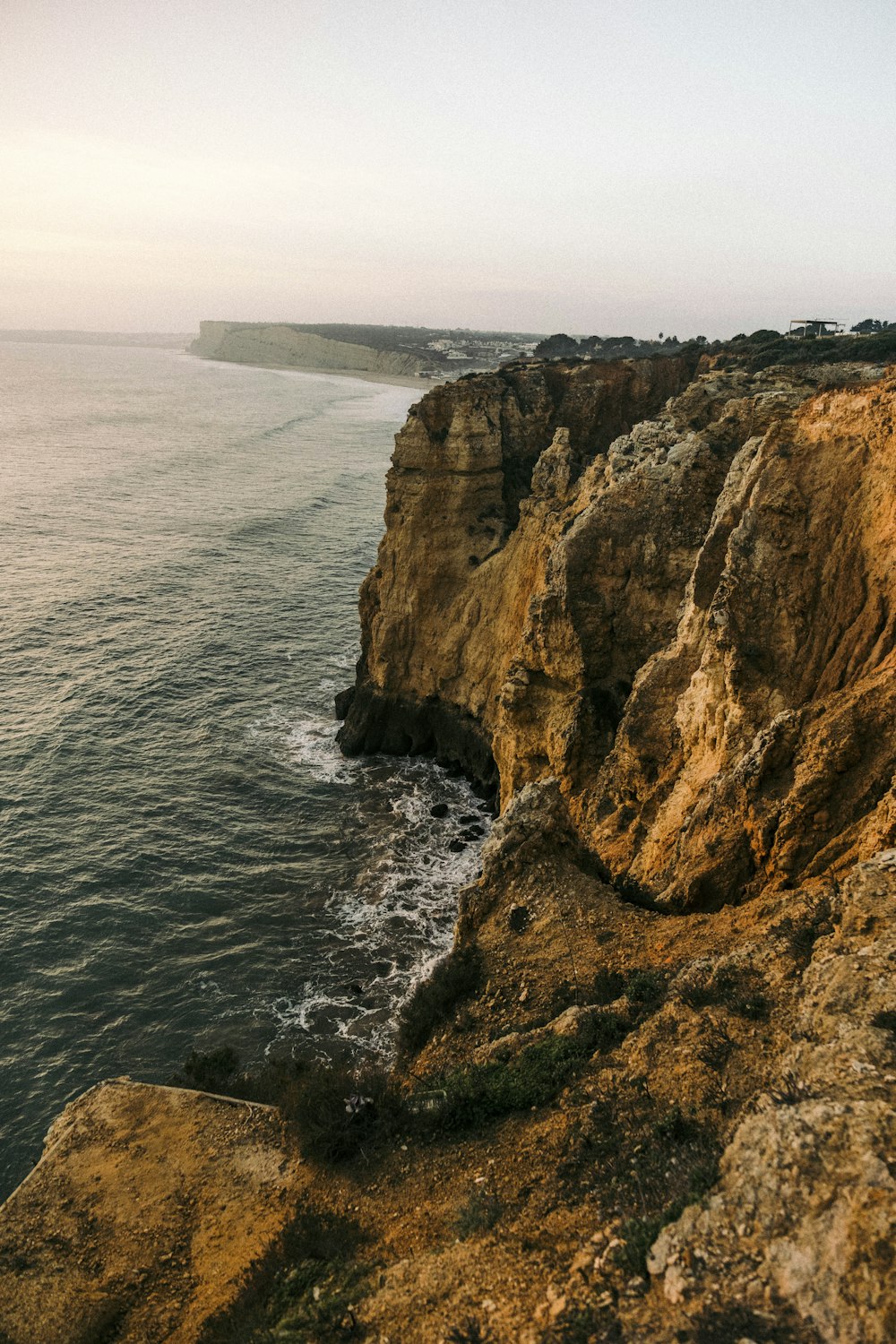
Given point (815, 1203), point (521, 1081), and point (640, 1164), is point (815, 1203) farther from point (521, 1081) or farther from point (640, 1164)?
point (521, 1081)

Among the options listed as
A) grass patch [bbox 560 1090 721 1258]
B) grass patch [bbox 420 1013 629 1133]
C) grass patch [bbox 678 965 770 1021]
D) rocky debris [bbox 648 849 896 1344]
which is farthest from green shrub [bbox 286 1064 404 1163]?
rocky debris [bbox 648 849 896 1344]

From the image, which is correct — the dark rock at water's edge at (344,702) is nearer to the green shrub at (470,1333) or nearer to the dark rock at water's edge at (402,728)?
the dark rock at water's edge at (402,728)

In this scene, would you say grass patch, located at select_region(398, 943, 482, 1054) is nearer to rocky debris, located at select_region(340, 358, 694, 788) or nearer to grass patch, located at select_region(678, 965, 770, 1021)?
grass patch, located at select_region(678, 965, 770, 1021)

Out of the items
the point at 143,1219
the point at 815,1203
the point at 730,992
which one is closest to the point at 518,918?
the point at 730,992

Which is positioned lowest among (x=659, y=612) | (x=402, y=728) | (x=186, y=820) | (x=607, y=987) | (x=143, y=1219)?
(x=186, y=820)

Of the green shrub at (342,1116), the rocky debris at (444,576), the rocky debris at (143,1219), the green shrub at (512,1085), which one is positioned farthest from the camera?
the rocky debris at (444,576)

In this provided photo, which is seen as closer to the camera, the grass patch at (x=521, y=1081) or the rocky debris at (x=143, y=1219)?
the rocky debris at (x=143, y=1219)

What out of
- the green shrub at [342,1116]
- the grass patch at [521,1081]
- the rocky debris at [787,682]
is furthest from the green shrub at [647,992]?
the green shrub at [342,1116]
